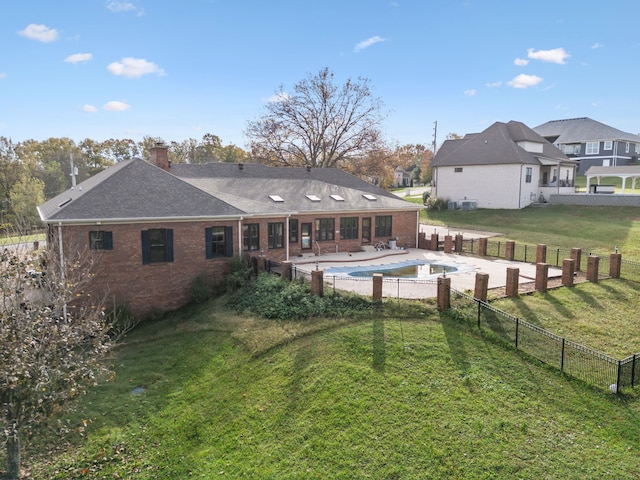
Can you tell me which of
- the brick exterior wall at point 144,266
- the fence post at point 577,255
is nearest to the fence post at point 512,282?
the fence post at point 577,255

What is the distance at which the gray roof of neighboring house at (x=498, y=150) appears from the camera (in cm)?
4060

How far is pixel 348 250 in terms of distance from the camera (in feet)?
88.0

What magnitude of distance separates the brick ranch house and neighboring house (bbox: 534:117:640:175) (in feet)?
143

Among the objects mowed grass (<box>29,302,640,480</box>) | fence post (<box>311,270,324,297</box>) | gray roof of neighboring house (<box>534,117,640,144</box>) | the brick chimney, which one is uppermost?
gray roof of neighboring house (<box>534,117,640,144</box>)

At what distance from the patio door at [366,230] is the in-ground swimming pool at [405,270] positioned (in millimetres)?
4388

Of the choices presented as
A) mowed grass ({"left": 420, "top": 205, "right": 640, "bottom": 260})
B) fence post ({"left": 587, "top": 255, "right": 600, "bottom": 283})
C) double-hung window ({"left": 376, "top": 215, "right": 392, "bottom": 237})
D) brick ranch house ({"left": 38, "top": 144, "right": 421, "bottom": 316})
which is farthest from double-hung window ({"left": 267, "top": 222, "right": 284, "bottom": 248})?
mowed grass ({"left": 420, "top": 205, "right": 640, "bottom": 260})

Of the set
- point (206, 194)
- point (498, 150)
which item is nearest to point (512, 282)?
point (206, 194)

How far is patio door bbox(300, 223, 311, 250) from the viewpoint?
25.3 m

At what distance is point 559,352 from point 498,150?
32.7m

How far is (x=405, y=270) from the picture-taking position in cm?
2166

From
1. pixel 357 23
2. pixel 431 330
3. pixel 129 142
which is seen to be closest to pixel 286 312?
pixel 431 330

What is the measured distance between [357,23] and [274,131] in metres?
21.1

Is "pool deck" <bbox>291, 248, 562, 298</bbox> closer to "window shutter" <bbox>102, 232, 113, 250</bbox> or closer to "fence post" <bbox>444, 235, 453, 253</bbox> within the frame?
"fence post" <bbox>444, 235, 453, 253</bbox>

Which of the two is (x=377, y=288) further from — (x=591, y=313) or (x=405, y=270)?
(x=591, y=313)
